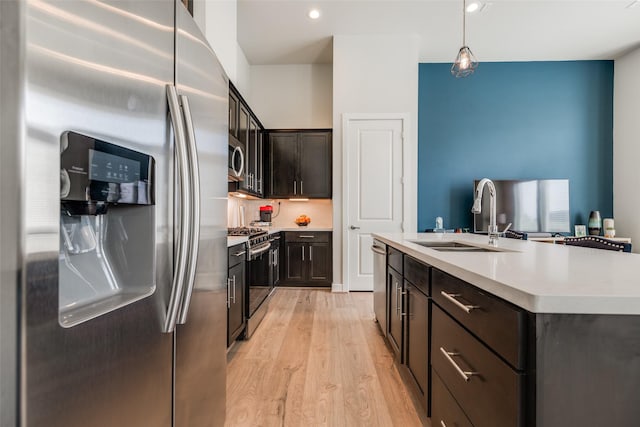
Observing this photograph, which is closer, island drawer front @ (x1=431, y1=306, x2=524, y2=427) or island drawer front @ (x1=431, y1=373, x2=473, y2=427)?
island drawer front @ (x1=431, y1=306, x2=524, y2=427)

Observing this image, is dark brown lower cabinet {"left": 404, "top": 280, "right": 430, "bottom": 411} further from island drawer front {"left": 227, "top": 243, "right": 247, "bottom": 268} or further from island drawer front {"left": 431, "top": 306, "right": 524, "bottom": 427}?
island drawer front {"left": 227, "top": 243, "right": 247, "bottom": 268}

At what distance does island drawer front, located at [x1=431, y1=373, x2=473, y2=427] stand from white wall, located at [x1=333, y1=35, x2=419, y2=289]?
3.11 metres

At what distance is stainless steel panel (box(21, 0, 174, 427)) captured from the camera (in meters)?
0.48

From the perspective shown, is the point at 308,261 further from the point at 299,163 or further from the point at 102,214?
the point at 102,214

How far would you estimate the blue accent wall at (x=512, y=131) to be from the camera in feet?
16.8

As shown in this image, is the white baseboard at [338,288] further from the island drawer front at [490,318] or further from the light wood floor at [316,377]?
the island drawer front at [490,318]

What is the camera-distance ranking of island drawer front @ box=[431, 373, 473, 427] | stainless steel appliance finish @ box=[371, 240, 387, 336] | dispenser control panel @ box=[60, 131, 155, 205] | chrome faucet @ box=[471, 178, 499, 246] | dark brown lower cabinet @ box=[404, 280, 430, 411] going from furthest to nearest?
stainless steel appliance finish @ box=[371, 240, 387, 336] → chrome faucet @ box=[471, 178, 499, 246] → dark brown lower cabinet @ box=[404, 280, 430, 411] → island drawer front @ box=[431, 373, 473, 427] → dispenser control panel @ box=[60, 131, 155, 205]

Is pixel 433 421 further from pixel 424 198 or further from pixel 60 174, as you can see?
pixel 424 198

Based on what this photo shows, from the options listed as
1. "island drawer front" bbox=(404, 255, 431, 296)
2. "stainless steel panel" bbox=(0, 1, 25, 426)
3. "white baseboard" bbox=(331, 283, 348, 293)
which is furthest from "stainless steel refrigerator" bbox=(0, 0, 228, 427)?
"white baseboard" bbox=(331, 283, 348, 293)

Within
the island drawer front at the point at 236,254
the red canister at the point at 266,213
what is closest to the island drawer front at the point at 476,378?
the island drawer front at the point at 236,254

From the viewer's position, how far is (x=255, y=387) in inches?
75.3

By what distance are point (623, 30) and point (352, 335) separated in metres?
5.46

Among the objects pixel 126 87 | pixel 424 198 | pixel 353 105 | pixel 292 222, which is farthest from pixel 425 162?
pixel 126 87

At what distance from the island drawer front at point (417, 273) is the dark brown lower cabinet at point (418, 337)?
29 millimetres
